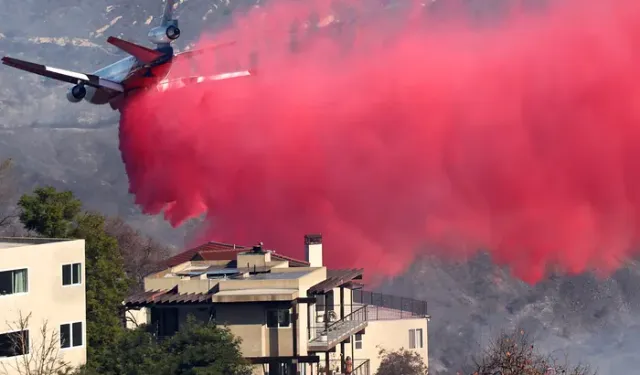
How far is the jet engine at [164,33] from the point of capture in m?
89.4

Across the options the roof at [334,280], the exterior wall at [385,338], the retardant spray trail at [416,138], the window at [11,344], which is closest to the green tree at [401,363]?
the exterior wall at [385,338]

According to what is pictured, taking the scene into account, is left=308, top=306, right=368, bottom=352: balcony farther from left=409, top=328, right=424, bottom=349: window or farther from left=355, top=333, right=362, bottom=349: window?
left=409, top=328, right=424, bottom=349: window

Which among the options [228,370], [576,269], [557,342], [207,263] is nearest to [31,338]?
[228,370]

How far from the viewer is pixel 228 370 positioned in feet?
210

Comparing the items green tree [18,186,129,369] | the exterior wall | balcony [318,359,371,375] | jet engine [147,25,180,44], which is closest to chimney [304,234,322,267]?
the exterior wall

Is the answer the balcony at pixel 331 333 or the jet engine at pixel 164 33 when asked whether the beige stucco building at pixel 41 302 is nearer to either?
the balcony at pixel 331 333

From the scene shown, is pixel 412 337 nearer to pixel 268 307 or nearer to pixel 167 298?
pixel 167 298

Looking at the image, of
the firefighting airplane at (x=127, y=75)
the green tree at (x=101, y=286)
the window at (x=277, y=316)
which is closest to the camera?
the window at (x=277, y=316)

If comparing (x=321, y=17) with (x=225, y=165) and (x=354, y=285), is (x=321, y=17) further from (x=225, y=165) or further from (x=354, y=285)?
(x=354, y=285)

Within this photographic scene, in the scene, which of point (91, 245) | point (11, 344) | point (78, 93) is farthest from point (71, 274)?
point (78, 93)

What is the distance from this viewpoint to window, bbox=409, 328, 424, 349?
9544 cm

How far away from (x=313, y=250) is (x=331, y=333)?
→ 47.2 ft

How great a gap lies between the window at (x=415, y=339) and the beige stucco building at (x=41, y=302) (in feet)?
102

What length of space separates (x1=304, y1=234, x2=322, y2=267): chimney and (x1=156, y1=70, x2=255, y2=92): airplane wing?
40.3 ft
